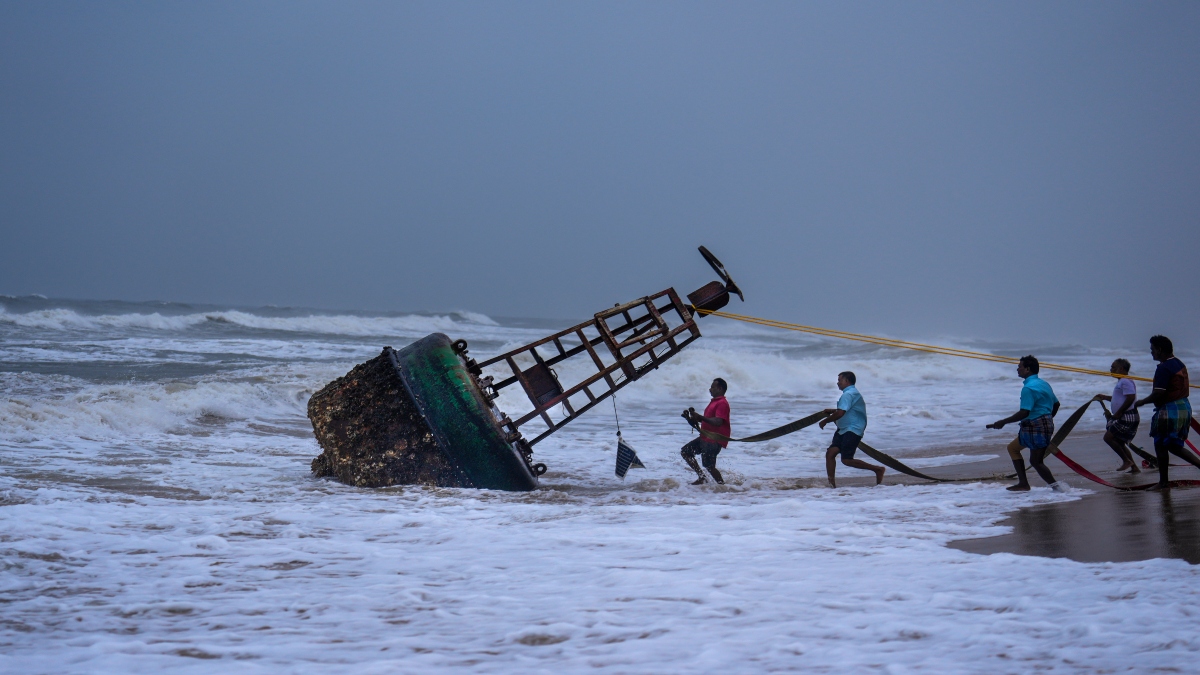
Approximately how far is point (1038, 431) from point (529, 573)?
5.37 metres

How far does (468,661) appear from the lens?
3.69 meters

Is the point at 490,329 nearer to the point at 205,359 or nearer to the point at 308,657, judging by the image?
the point at 205,359

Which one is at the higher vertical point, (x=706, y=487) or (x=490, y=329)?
(x=490, y=329)

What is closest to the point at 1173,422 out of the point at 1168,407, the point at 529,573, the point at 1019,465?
the point at 1168,407

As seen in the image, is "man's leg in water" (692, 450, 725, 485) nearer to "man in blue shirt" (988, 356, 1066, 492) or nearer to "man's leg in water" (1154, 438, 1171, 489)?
"man in blue shirt" (988, 356, 1066, 492)

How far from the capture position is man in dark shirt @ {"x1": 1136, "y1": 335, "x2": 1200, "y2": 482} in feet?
26.5

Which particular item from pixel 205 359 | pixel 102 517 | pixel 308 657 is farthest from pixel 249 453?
pixel 205 359

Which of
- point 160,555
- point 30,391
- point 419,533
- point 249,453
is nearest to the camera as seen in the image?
point 160,555

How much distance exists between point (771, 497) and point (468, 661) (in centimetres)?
516

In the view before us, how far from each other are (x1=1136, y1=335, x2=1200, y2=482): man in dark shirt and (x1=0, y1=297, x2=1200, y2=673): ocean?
4.79 feet

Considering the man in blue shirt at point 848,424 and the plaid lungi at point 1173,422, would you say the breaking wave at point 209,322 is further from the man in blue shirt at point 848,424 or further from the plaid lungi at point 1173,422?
the plaid lungi at point 1173,422

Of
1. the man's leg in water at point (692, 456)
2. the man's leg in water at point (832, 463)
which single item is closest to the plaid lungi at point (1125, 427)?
the man's leg in water at point (832, 463)

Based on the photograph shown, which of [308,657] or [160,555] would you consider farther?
[160,555]

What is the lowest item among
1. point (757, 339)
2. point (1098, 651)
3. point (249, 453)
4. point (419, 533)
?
point (1098, 651)
